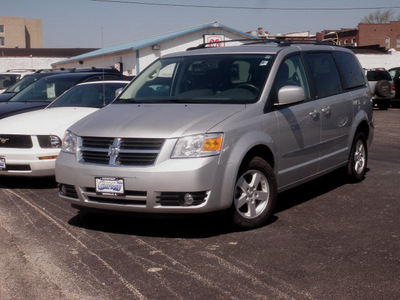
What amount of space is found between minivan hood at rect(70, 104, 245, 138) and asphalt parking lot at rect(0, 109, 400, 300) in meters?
0.83

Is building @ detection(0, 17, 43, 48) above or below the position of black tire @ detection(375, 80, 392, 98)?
above

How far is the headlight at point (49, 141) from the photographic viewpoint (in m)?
8.10

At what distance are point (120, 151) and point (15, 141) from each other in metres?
3.11

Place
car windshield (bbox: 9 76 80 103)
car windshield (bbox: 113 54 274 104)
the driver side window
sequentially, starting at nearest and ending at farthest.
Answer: car windshield (bbox: 113 54 274 104) → the driver side window → car windshield (bbox: 9 76 80 103)

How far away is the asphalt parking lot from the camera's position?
431 centimetres

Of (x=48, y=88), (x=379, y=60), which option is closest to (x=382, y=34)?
(x=379, y=60)

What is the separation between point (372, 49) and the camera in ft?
157

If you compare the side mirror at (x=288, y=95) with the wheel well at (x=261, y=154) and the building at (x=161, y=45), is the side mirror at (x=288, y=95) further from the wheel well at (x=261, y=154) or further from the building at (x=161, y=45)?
the building at (x=161, y=45)

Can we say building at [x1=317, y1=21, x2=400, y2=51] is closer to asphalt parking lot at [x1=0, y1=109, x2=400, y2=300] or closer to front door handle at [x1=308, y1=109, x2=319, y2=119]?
front door handle at [x1=308, y1=109, x2=319, y2=119]

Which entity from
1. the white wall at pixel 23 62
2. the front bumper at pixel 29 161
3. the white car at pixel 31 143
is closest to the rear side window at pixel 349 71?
the white car at pixel 31 143

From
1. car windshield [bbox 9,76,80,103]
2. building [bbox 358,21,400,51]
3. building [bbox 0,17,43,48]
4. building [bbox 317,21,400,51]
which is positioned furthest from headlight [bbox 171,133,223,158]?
building [bbox 0,17,43,48]

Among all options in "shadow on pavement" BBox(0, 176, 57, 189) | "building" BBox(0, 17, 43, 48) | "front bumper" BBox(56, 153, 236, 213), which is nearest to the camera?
"front bumper" BBox(56, 153, 236, 213)

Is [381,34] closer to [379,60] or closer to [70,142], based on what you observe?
[379,60]

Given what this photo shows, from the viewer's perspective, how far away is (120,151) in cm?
561
